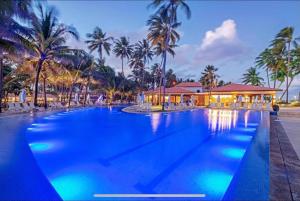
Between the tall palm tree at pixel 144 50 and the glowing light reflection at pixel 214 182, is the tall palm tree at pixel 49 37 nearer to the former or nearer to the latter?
the glowing light reflection at pixel 214 182

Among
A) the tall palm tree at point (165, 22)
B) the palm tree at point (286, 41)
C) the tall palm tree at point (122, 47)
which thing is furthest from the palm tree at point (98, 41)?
the palm tree at point (286, 41)

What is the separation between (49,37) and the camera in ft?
56.4

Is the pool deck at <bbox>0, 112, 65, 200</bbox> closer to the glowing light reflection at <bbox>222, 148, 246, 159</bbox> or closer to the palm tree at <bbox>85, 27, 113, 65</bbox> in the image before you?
the glowing light reflection at <bbox>222, 148, 246, 159</bbox>

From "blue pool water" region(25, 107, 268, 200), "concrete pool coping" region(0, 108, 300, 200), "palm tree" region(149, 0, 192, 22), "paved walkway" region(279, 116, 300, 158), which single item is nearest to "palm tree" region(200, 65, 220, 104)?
"palm tree" region(149, 0, 192, 22)

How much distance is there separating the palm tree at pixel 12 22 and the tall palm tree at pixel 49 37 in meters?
3.45

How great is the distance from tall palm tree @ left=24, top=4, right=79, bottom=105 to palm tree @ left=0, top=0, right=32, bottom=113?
345 cm

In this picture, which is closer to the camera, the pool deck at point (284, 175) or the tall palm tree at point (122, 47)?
the pool deck at point (284, 175)

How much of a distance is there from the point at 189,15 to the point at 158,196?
20.6 m

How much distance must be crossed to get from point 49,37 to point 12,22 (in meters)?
5.41

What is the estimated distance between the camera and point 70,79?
2625cm

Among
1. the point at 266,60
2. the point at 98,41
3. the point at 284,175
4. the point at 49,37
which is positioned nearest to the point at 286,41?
the point at 266,60

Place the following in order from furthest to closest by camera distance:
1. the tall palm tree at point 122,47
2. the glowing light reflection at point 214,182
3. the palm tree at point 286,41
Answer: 1. the tall palm tree at point 122,47
2. the palm tree at point 286,41
3. the glowing light reflection at point 214,182

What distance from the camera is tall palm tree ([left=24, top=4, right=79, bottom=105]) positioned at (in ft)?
55.3

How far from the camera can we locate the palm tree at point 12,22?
9055 millimetres
